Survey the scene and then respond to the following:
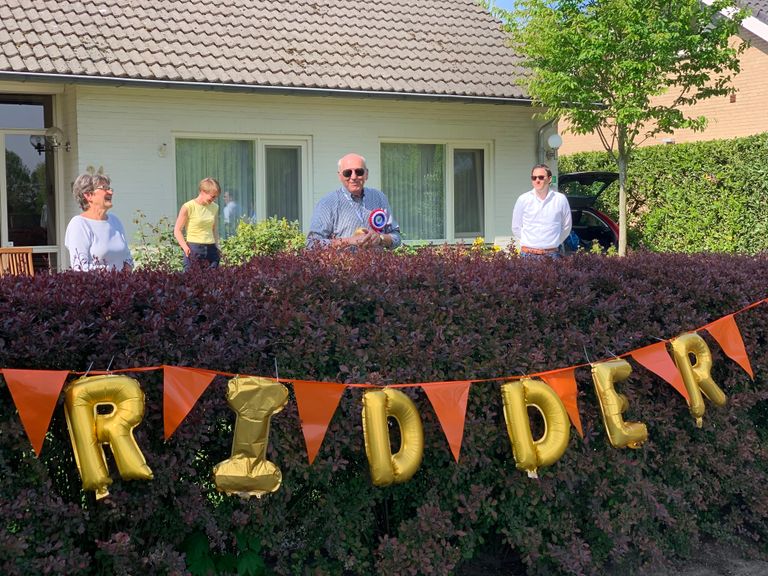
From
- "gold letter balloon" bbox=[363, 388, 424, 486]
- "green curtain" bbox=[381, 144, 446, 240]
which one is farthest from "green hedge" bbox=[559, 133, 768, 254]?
"gold letter balloon" bbox=[363, 388, 424, 486]

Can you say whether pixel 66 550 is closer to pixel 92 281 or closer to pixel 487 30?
pixel 92 281

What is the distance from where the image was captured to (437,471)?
400 cm

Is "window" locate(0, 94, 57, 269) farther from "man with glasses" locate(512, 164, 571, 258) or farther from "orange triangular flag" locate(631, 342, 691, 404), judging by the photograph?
"orange triangular flag" locate(631, 342, 691, 404)

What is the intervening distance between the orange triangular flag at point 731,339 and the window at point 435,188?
8.58 m

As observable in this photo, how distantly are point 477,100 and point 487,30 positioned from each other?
8.04 feet

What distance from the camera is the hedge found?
3.40m

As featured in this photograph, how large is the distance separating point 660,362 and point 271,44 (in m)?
9.24

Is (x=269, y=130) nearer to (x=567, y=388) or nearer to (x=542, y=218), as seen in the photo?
(x=542, y=218)

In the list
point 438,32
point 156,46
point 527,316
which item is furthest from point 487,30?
point 527,316

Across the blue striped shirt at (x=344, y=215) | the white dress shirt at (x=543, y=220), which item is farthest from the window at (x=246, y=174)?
the blue striped shirt at (x=344, y=215)

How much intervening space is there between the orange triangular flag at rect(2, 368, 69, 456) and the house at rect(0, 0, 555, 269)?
775 cm

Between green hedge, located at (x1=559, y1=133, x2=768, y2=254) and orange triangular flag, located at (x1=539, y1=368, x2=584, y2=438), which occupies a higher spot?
green hedge, located at (x1=559, y1=133, x2=768, y2=254)

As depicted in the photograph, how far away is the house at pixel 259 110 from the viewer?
11.1m

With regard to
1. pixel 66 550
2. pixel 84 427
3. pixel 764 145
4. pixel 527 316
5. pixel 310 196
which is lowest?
Result: pixel 66 550
